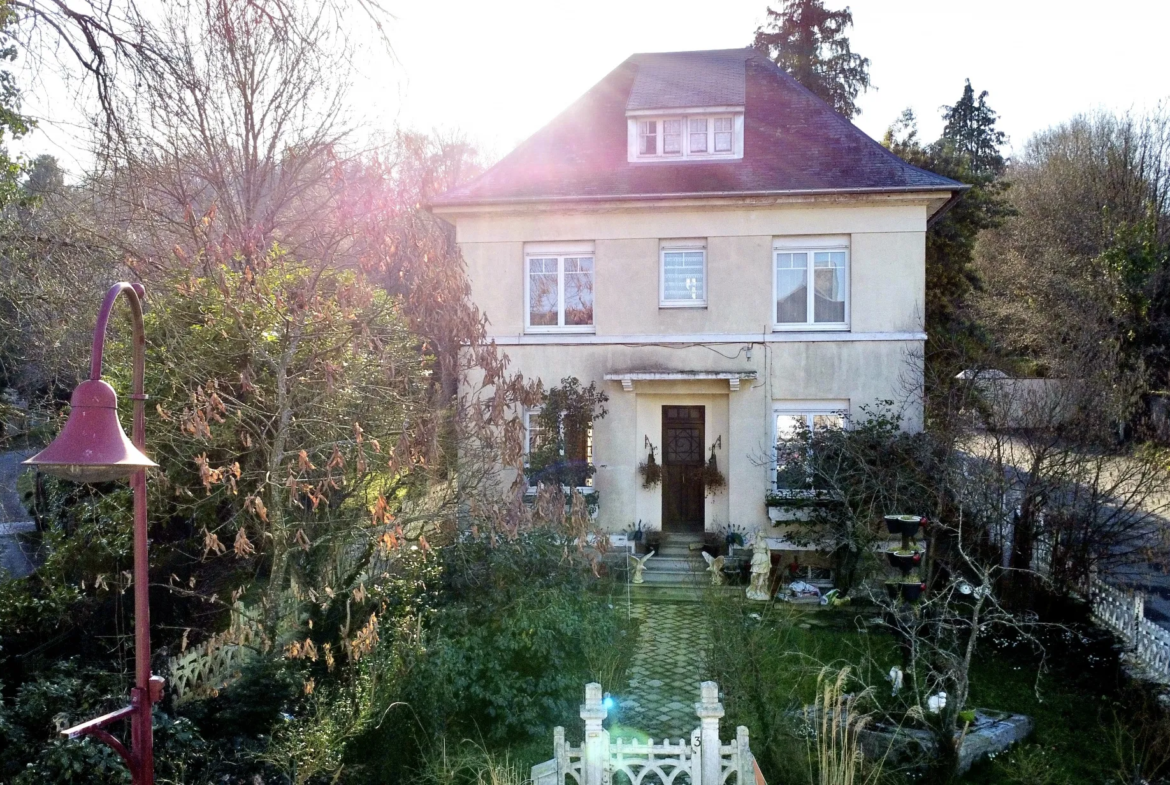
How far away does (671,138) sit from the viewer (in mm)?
15852

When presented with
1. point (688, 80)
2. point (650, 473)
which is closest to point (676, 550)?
point (650, 473)

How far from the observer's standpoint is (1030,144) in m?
36.0

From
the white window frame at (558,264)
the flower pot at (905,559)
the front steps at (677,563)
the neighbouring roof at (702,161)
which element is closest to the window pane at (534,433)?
the white window frame at (558,264)

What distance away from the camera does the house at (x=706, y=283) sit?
1445 centimetres

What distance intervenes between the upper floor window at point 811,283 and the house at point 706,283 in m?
0.03

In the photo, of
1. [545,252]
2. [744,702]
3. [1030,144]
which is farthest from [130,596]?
[1030,144]

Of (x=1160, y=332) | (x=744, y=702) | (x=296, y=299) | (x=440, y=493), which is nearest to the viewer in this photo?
(x=296, y=299)

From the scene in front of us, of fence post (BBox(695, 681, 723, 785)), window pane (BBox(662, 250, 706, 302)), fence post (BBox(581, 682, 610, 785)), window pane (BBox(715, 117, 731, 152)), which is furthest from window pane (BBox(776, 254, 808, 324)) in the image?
fence post (BBox(581, 682, 610, 785))

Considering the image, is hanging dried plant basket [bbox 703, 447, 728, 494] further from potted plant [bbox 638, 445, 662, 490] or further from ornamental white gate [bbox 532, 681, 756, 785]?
ornamental white gate [bbox 532, 681, 756, 785]

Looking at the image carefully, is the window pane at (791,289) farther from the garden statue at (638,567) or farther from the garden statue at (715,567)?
the garden statue at (638,567)

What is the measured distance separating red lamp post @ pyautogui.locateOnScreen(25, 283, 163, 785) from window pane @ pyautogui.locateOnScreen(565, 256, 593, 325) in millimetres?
11443

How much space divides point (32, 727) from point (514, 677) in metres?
4.01

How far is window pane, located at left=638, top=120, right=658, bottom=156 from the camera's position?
15.9 meters

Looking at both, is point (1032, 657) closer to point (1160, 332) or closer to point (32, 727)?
point (32, 727)
